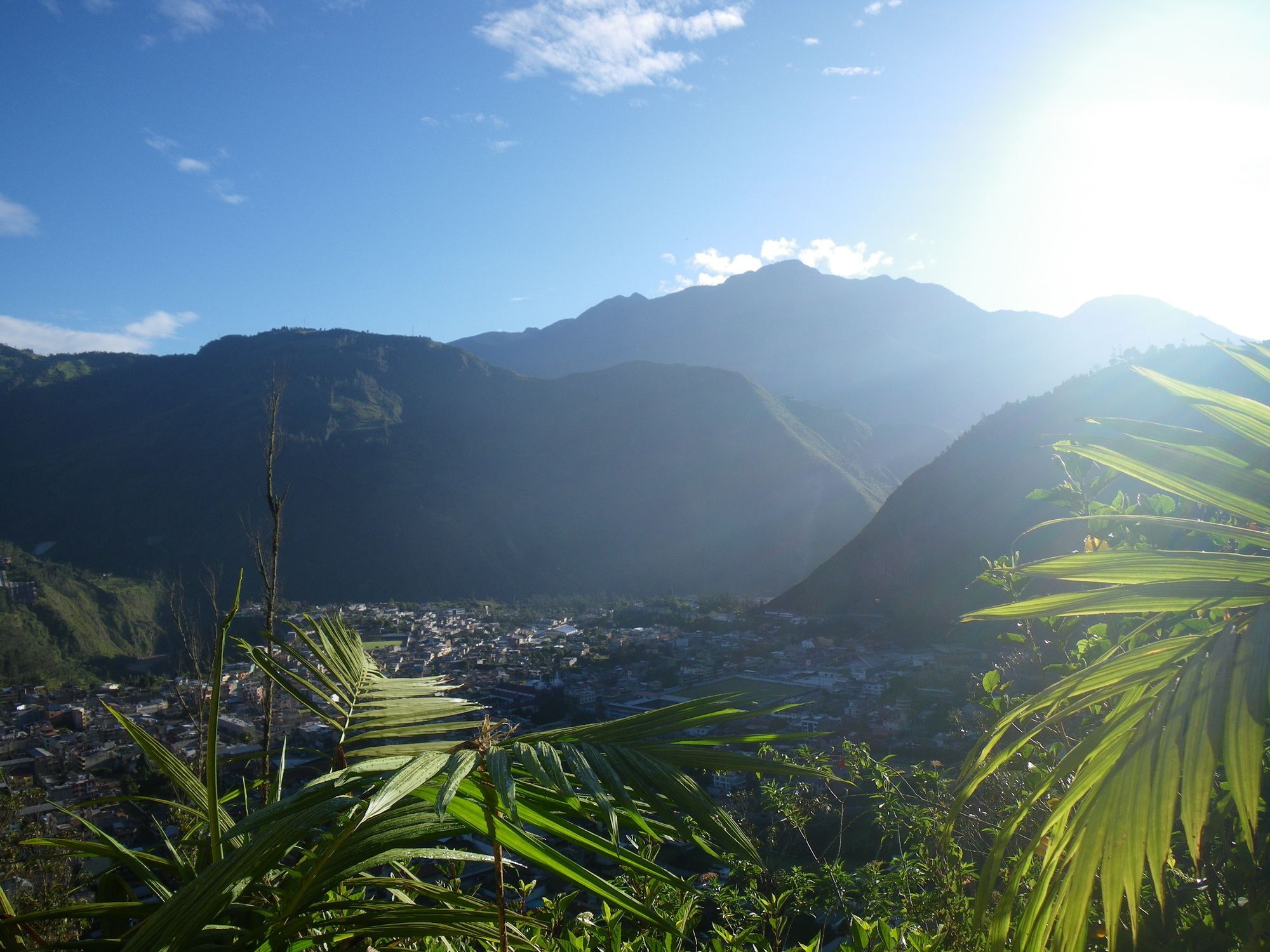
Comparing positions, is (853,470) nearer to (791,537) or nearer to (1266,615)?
(791,537)

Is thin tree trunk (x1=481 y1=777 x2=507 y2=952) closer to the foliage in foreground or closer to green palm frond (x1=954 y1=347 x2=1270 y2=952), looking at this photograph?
the foliage in foreground

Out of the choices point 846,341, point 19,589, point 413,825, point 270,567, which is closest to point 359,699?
point 413,825

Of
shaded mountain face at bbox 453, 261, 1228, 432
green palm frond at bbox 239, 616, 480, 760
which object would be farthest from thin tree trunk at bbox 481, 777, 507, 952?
shaded mountain face at bbox 453, 261, 1228, 432

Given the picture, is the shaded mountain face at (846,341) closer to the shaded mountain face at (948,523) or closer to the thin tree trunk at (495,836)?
the shaded mountain face at (948,523)

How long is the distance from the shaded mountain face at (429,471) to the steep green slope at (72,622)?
13.1ft

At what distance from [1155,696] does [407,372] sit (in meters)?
61.9

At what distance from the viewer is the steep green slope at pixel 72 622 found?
1767 cm

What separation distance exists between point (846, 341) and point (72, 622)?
80.5m

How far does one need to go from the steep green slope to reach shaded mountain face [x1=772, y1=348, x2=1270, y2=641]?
2013 centimetres

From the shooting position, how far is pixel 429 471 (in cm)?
4644

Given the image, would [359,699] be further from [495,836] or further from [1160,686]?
[1160,686]

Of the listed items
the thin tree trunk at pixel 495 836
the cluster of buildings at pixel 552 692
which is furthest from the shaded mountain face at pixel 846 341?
the thin tree trunk at pixel 495 836

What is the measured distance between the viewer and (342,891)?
1.43m

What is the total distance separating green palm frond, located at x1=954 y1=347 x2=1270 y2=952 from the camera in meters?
0.61
